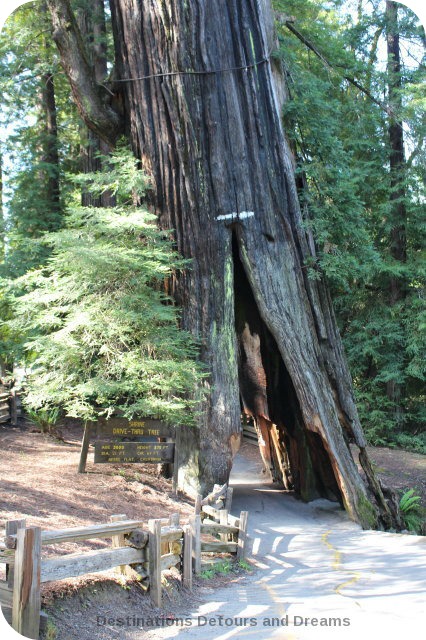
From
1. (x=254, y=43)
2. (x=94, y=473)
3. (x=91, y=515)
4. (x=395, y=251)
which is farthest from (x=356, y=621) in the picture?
(x=395, y=251)

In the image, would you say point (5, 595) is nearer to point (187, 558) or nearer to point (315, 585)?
point (187, 558)

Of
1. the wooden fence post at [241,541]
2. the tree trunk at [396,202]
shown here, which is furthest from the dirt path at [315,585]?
the tree trunk at [396,202]

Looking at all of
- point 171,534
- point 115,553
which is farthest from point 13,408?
point 115,553

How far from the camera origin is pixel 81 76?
1095cm

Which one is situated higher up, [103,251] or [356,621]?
[103,251]

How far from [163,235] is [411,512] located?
738cm

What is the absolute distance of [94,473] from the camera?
9.65 metres

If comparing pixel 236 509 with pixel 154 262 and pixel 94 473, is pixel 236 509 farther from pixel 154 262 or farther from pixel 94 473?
pixel 154 262

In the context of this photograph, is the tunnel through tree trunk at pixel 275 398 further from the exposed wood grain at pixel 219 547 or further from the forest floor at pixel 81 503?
the exposed wood grain at pixel 219 547

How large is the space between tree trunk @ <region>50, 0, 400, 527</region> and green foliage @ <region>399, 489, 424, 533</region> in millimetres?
1740

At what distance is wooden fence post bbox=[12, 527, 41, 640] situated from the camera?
428 centimetres

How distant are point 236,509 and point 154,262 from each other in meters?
4.30

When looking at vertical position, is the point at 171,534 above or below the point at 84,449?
below

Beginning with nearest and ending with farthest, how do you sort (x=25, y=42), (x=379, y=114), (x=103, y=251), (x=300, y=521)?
(x=103, y=251)
(x=300, y=521)
(x=25, y=42)
(x=379, y=114)
